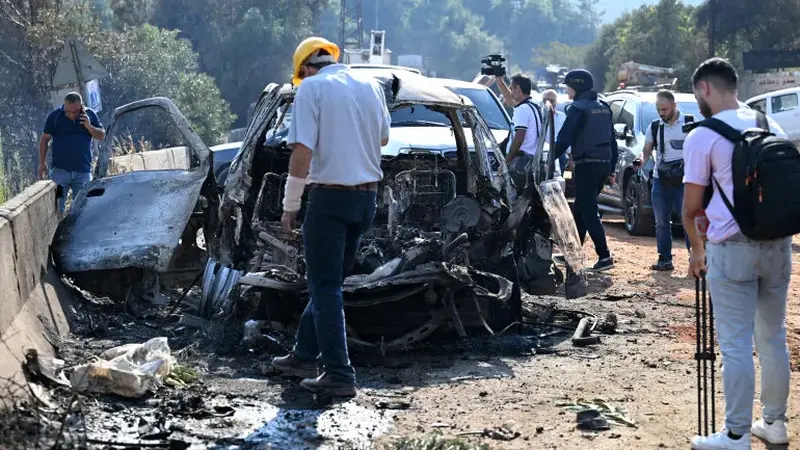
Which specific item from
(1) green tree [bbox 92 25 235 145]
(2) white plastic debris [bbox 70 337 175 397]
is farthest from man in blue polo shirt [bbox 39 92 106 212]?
(1) green tree [bbox 92 25 235 145]

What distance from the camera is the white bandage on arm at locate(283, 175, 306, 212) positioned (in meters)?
5.85

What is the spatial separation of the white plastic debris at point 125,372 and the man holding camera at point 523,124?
18.1 feet

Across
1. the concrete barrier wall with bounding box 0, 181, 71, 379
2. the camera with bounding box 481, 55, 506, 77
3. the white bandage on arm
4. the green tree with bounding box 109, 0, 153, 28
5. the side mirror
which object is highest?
the green tree with bounding box 109, 0, 153, 28

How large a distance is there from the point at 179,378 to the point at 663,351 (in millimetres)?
3447

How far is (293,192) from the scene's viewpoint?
5.88 m

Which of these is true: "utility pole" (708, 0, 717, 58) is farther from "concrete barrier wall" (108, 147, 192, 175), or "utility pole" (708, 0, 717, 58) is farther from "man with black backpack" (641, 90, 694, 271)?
"man with black backpack" (641, 90, 694, 271)

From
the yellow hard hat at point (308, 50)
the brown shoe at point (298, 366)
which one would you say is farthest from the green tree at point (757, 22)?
the brown shoe at point (298, 366)

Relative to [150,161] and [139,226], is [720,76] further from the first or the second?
[150,161]

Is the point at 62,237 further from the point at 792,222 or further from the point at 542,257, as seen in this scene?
the point at 792,222

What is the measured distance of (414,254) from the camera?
749cm

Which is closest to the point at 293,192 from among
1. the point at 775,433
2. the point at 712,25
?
the point at 775,433

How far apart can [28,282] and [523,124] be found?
574 cm

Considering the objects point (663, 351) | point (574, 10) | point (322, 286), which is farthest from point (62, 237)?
point (574, 10)

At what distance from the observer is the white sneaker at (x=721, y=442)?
5.01 metres
